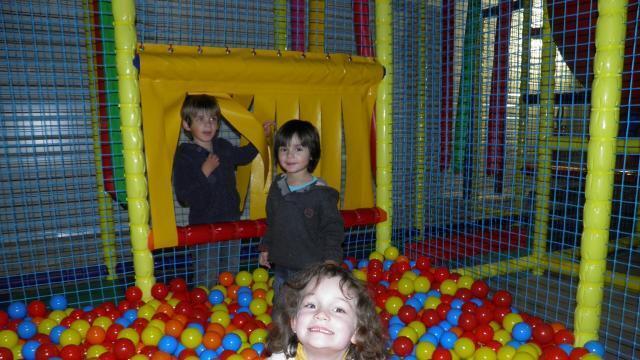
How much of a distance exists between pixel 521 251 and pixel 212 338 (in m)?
2.95

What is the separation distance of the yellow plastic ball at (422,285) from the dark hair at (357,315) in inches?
54.6

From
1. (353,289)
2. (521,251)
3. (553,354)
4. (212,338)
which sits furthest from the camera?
(521,251)

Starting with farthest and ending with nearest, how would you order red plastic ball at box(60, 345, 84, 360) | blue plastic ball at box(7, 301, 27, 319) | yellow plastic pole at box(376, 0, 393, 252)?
1. yellow plastic pole at box(376, 0, 393, 252)
2. blue plastic ball at box(7, 301, 27, 319)
3. red plastic ball at box(60, 345, 84, 360)

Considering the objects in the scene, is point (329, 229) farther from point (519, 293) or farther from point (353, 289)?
point (519, 293)

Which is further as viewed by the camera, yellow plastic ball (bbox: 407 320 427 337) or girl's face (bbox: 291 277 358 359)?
yellow plastic ball (bbox: 407 320 427 337)

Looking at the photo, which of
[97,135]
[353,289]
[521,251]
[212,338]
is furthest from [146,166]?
[521,251]

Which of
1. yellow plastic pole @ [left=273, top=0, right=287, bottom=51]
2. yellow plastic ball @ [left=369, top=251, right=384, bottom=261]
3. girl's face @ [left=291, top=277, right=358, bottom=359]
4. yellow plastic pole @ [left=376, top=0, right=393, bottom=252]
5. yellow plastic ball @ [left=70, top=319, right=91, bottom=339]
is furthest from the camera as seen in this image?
yellow plastic pole @ [left=273, top=0, right=287, bottom=51]

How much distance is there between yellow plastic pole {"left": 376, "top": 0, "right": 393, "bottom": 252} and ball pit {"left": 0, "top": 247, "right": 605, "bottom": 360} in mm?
494

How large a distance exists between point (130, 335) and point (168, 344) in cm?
19

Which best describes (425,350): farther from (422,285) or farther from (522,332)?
(422,285)

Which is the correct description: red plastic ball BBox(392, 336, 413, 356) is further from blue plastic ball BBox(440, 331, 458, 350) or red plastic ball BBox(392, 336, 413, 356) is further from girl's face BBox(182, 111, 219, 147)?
girl's face BBox(182, 111, 219, 147)

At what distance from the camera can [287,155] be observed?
248 cm

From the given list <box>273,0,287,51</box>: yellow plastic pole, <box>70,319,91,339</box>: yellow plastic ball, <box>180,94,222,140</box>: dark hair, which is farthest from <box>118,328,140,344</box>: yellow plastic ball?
<box>273,0,287,51</box>: yellow plastic pole

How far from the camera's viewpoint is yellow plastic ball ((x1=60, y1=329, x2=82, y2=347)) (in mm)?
2367
